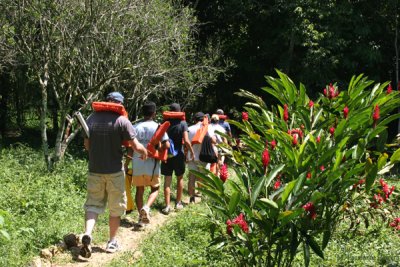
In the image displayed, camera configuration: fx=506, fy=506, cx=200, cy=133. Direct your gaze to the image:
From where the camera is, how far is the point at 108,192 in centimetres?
621

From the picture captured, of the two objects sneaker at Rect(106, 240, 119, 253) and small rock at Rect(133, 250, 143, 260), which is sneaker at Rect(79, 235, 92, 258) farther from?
small rock at Rect(133, 250, 143, 260)

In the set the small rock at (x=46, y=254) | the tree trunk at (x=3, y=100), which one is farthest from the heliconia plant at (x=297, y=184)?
the tree trunk at (x=3, y=100)

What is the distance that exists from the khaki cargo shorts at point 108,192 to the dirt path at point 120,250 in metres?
0.51

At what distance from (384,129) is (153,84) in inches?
441

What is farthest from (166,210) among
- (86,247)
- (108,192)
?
(86,247)

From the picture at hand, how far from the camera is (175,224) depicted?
7.61 metres

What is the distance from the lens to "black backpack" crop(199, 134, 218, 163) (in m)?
9.95

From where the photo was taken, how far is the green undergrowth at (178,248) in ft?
18.7

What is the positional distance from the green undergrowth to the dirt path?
159 mm

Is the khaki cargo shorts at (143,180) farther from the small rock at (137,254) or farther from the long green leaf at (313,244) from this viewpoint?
the long green leaf at (313,244)

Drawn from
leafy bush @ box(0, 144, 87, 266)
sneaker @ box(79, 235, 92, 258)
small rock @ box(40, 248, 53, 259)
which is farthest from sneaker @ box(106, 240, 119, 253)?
small rock @ box(40, 248, 53, 259)

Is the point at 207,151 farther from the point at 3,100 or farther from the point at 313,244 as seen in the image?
the point at 3,100

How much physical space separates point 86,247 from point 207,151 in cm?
444

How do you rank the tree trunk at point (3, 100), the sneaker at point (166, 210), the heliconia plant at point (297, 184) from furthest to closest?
the tree trunk at point (3, 100)
the sneaker at point (166, 210)
the heliconia plant at point (297, 184)
